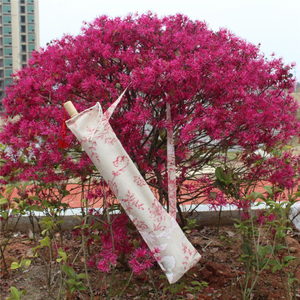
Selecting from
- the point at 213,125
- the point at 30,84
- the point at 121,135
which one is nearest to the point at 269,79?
the point at 213,125

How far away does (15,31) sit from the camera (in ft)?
144

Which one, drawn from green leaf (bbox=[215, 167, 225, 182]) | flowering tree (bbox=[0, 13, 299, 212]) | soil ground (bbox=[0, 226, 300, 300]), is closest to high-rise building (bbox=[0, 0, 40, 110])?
soil ground (bbox=[0, 226, 300, 300])

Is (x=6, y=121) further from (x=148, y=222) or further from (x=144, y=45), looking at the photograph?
(x=148, y=222)

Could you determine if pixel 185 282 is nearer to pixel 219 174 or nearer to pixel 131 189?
pixel 219 174

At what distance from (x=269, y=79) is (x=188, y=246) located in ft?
3.36

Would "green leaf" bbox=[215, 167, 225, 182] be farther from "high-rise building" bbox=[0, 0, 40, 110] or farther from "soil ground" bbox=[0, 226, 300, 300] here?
"high-rise building" bbox=[0, 0, 40, 110]

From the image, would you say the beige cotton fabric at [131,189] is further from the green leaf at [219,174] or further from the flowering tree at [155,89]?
the green leaf at [219,174]

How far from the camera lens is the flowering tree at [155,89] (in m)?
1.45

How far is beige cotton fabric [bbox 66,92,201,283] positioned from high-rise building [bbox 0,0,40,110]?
151 feet

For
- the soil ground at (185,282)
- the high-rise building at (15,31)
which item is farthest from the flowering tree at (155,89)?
the high-rise building at (15,31)

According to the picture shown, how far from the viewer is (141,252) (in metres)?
1.42

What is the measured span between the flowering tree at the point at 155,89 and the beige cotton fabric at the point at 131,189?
160mm

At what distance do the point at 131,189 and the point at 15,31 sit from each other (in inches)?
1926

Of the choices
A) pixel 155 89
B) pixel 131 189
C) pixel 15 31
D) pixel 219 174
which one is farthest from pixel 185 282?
pixel 15 31
